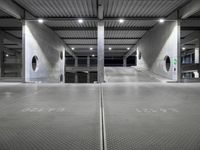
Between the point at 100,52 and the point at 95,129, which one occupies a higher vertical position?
the point at 100,52

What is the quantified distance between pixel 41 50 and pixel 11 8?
21.6ft

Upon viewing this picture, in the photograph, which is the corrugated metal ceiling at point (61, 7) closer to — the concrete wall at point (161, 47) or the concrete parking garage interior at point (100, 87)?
the concrete parking garage interior at point (100, 87)

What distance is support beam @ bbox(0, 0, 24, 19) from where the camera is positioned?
13.4 metres

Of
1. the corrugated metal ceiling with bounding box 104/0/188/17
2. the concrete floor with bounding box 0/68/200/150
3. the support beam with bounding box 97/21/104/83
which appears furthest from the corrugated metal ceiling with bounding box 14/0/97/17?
the concrete floor with bounding box 0/68/200/150

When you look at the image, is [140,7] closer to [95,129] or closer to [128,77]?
[128,77]

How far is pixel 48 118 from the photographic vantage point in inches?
167

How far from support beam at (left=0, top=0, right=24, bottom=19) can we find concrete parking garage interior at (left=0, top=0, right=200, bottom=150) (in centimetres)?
7

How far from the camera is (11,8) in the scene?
1421 centimetres

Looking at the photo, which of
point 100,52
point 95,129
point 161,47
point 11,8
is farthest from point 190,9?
point 95,129

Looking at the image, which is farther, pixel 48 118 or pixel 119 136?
pixel 48 118

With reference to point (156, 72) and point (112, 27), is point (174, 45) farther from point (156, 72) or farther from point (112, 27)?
point (112, 27)

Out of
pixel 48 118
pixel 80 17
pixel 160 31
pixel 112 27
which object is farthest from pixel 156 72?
pixel 48 118

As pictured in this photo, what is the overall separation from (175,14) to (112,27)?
7484 millimetres

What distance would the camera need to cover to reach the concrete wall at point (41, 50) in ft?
55.3
